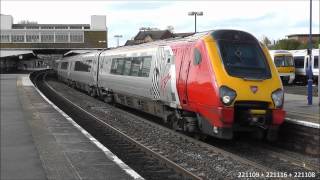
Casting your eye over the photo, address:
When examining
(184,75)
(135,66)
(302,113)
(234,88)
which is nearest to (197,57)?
(184,75)

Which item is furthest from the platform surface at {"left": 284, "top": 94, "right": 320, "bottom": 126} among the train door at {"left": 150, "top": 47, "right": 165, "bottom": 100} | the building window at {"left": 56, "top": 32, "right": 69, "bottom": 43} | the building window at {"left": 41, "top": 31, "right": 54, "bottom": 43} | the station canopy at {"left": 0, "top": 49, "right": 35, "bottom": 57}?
the building window at {"left": 41, "top": 31, "right": 54, "bottom": 43}

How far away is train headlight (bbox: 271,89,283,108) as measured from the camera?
39.5ft

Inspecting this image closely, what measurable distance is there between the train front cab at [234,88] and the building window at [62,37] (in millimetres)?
91915

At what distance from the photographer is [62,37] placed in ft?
336

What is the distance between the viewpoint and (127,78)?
774 inches

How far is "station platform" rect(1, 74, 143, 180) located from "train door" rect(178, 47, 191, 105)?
260 centimetres

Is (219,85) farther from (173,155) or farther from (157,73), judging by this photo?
(157,73)

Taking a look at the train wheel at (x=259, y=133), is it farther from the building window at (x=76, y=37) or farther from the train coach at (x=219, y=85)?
the building window at (x=76, y=37)

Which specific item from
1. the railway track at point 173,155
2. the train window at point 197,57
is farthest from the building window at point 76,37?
the train window at point 197,57

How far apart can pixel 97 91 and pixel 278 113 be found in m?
17.4

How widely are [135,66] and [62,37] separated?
86.2m

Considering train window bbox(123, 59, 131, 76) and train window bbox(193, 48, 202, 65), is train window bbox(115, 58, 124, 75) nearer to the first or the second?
train window bbox(123, 59, 131, 76)

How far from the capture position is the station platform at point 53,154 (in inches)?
340

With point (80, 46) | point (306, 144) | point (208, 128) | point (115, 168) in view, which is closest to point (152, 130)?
point (208, 128)
